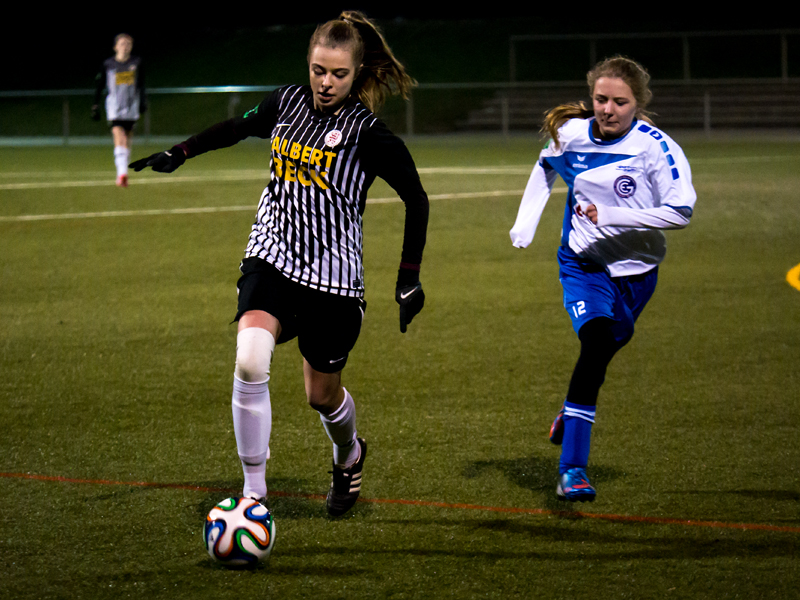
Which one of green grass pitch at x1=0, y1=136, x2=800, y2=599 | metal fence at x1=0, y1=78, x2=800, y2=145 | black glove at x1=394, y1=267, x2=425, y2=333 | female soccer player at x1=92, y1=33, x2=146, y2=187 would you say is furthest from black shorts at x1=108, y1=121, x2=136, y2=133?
black glove at x1=394, y1=267, x2=425, y2=333

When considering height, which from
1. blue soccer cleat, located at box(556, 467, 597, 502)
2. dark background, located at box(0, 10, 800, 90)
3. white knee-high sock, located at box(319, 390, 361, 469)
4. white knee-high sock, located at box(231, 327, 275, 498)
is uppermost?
dark background, located at box(0, 10, 800, 90)

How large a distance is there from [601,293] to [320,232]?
4.45ft

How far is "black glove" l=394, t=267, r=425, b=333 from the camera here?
395cm

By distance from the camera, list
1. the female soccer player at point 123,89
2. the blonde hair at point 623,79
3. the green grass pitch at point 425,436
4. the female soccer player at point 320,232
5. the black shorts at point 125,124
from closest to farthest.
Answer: the green grass pitch at point 425,436, the female soccer player at point 320,232, the blonde hair at point 623,79, the black shorts at point 125,124, the female soccer player at point 123,89

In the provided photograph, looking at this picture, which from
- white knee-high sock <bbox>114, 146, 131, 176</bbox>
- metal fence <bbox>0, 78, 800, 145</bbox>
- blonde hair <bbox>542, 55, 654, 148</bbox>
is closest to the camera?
blonde hair <bbox>542, 55, 654, 148</bbox>

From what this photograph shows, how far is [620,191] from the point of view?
15.5 feet

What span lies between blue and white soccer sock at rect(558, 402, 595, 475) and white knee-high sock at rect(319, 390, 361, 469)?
2.84ft

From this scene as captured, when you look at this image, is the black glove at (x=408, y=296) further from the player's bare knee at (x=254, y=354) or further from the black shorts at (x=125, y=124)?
the black shorts at (x=125, y=124)

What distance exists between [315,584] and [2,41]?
35.5 meters

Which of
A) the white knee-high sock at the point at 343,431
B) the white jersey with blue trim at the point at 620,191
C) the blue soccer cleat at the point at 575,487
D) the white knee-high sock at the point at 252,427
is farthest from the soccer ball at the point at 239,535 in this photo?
the white jersey with blue trim at the point at 620,191

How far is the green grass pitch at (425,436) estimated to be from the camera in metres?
3.76

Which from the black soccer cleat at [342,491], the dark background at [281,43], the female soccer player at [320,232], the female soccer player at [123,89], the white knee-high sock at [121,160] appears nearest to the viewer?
the female soccer player at [320,232]

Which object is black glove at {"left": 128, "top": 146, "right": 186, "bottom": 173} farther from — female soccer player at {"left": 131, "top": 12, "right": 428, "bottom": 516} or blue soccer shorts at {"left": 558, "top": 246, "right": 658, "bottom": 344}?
blue soccer shorts at {"left": 558, "top": 246, "right": 658, "bottom": 344}

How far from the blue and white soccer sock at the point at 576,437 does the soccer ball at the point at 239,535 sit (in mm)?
1336
